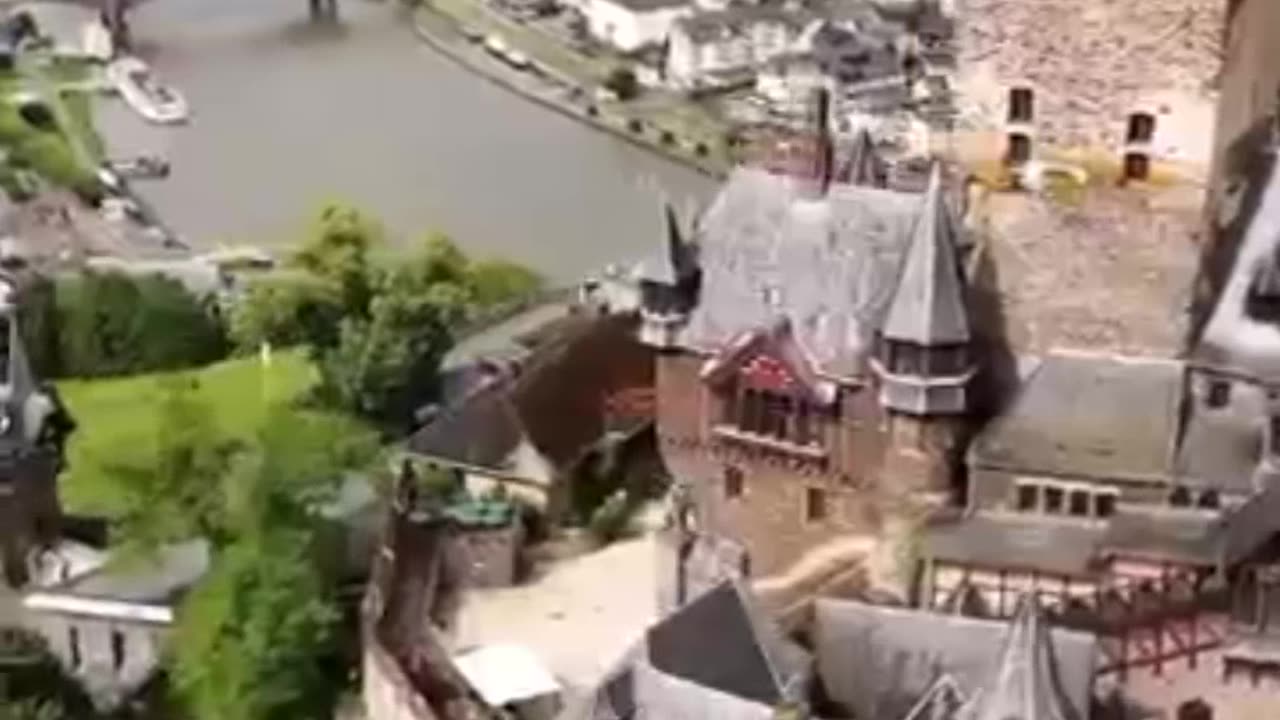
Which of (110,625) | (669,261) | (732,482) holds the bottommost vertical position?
(110,625)

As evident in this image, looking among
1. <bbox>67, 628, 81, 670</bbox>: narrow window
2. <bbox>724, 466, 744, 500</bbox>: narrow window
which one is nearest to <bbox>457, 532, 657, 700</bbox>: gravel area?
<bbox>724, 466, 744, 500</bbox>: narrow window

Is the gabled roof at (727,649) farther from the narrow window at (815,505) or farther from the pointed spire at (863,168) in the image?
the pointed spire at (863,168)

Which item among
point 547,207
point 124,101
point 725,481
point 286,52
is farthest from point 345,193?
point 725,481

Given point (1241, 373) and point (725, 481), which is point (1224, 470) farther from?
point (725, 481)

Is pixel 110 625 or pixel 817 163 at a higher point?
pixel 817 163

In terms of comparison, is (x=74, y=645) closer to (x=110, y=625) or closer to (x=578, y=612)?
(x=110, y=625)

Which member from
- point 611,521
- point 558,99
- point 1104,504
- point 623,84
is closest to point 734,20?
point 623,84

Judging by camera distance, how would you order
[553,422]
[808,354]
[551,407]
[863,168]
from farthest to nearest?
[551,407]
[553,422]
[863,168]
[808,354]
